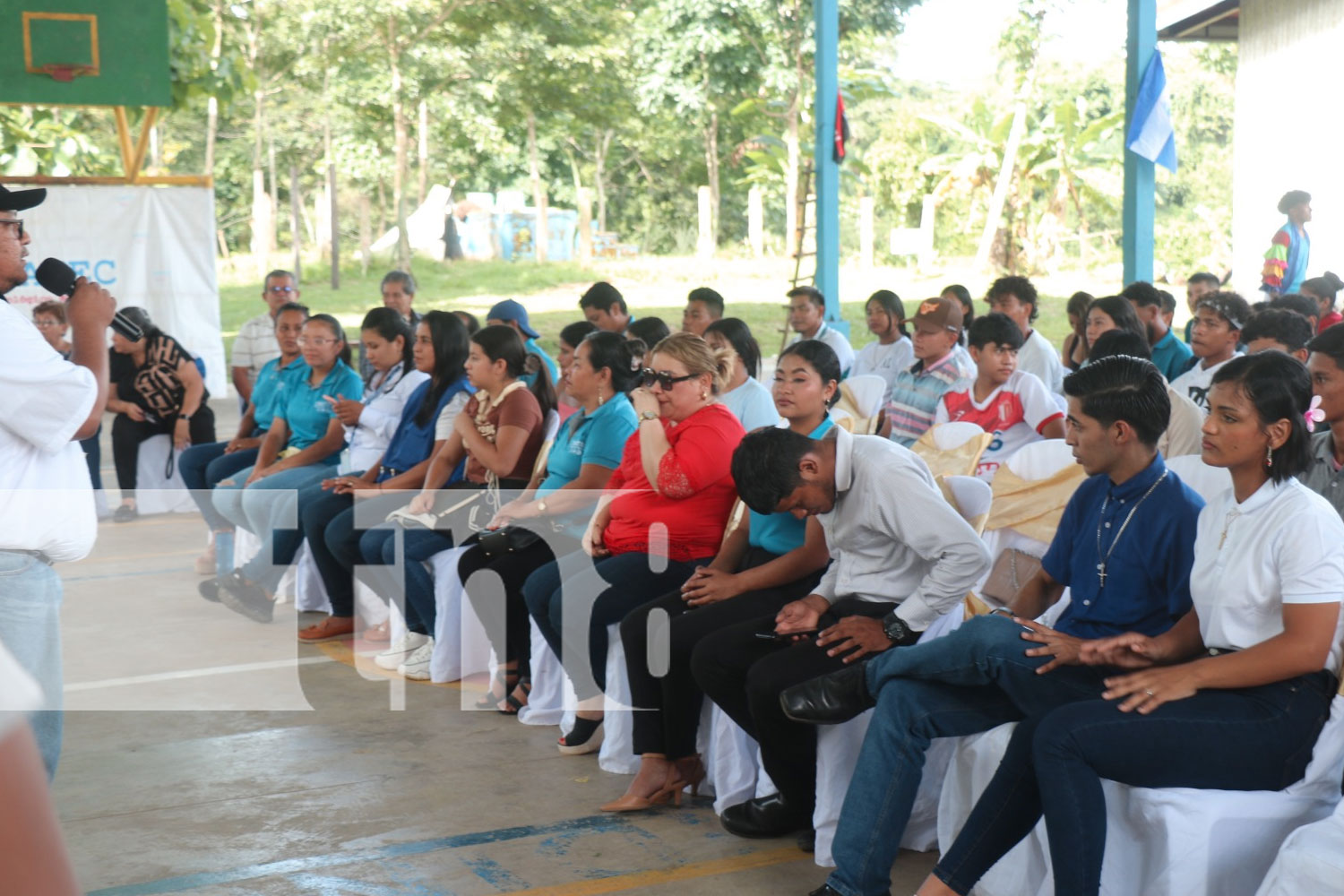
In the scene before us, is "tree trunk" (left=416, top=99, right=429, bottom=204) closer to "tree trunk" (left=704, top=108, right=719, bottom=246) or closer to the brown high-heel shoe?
"tree trunk" (left=704, top=108, right=719, bottom=246)

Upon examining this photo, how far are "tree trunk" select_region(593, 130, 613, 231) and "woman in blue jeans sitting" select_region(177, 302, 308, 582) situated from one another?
64.8ft

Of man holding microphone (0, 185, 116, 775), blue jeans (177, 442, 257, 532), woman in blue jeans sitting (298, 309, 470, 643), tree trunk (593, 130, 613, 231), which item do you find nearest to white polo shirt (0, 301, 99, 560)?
man holding microphone (0, 185, 116, 775)

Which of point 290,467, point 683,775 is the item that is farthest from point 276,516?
point 683,775

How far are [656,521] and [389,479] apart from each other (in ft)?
6.30

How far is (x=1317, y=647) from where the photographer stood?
2.63 metres

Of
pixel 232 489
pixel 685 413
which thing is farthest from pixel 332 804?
pixel 232 489

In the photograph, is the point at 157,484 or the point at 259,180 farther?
the point at 259,180

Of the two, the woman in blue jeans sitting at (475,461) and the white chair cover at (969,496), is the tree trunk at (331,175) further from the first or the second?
the white chair cover at (969,496)

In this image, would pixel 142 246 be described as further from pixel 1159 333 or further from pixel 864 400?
pixel 1159 333

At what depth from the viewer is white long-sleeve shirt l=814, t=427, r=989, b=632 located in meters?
3.43

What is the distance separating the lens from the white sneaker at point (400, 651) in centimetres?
548

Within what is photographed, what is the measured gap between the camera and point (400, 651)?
5531mm

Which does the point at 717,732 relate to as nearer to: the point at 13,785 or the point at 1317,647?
the point at 1317,647

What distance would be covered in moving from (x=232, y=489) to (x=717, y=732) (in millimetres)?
3798
